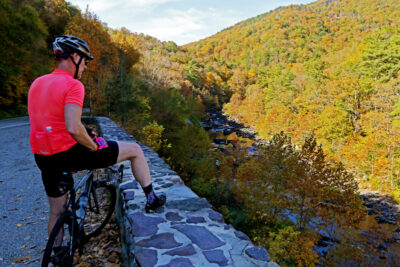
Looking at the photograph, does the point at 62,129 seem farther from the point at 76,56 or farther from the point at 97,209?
the point at 97,209

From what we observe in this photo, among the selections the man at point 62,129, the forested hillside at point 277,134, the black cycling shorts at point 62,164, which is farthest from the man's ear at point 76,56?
the forested hillside at point 277,134

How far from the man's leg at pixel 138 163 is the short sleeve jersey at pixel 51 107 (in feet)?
1.57

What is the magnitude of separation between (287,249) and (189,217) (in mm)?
14920

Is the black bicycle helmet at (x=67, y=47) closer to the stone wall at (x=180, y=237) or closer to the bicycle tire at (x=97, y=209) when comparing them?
the bicycle tire at (x=97, y=209)

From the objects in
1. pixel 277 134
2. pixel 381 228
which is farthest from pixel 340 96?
pixel 381 228

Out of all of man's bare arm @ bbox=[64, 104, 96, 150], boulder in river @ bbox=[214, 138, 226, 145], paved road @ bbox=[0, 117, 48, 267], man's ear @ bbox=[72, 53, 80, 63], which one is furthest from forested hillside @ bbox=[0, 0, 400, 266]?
man's bare arm @ bbox=[64, 104, 96, 150]

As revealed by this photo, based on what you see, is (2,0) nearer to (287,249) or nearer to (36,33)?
(36,33)

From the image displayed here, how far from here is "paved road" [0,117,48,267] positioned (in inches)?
109

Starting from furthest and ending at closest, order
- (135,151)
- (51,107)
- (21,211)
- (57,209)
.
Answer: (21,211), (135,151), (57,209), (51,107)

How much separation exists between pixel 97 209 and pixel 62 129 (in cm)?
162

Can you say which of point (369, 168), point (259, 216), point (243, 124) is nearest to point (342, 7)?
point (243, 124)

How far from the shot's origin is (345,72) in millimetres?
38594

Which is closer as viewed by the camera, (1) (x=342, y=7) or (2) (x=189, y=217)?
(2) (x=189, y=217)

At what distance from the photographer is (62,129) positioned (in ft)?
5.83
